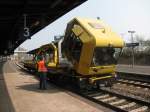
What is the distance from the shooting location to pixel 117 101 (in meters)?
13.3

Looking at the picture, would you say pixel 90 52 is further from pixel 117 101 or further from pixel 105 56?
pixel 117 101

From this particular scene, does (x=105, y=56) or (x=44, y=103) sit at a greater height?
(x=105, y=56)

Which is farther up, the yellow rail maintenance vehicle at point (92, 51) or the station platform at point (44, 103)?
the yellow rail maintenance vehicle at point (92, 51)

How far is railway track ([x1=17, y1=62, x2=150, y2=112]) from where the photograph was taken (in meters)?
11.6

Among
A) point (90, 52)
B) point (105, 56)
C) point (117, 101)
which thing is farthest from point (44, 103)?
point (105, 56)

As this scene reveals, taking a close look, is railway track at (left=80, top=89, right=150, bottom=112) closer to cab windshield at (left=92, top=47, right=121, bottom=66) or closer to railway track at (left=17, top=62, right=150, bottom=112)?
railway track at (left=17, top=62, right=150, bottom=112)

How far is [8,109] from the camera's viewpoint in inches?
463

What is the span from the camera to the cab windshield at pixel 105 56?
601 inches

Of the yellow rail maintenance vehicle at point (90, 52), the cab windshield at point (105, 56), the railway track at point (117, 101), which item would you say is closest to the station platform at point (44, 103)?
the railway track at point (117, 101)

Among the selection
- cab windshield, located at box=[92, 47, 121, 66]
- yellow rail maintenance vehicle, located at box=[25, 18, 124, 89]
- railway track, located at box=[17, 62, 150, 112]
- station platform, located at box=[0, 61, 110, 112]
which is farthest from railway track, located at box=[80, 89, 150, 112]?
cab windshield, located at box=[92, 47, 121, 66]

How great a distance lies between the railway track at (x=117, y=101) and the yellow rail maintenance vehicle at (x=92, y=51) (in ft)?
1.87

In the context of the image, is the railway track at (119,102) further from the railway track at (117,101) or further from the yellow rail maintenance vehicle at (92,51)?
the yellow rail maintenance vehicle at (92,51)

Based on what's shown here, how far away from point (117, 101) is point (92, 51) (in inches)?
106

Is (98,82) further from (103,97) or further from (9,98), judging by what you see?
(9,98)
